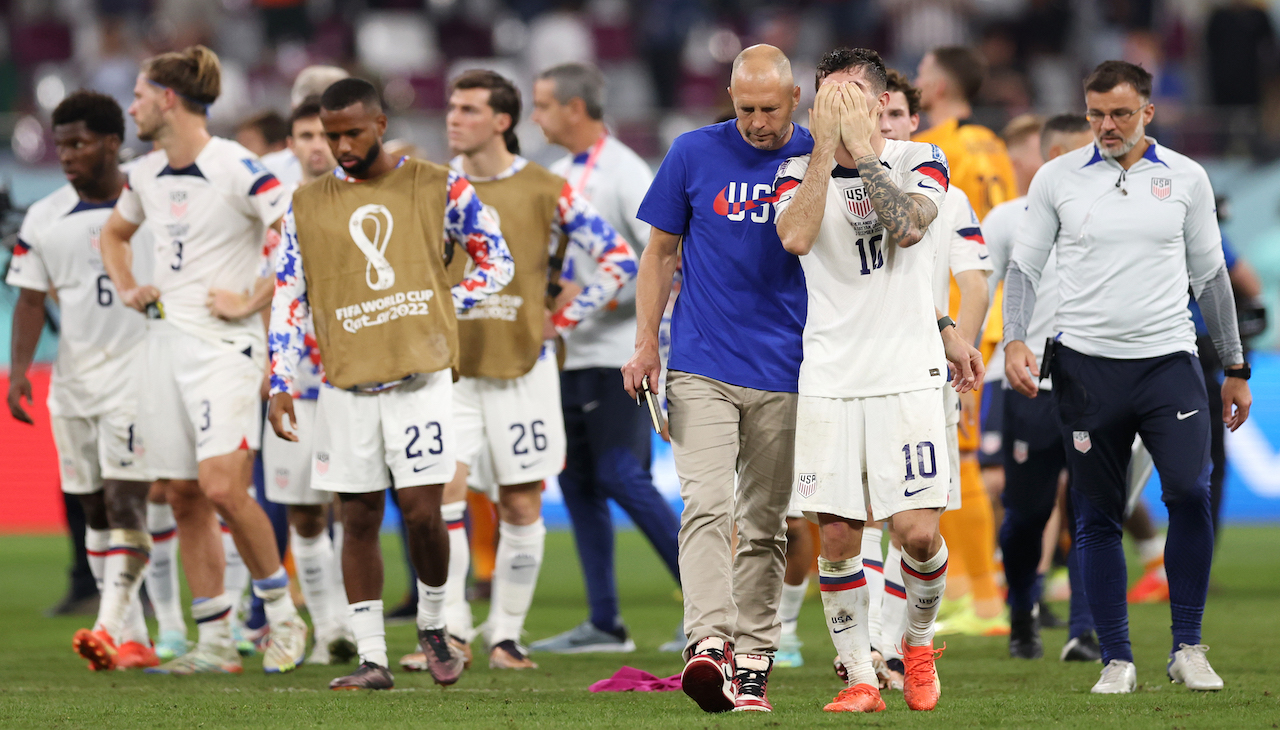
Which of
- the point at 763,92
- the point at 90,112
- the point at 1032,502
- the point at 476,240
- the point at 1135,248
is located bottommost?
the point at 1032,502

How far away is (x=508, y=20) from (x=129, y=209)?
12560 mm

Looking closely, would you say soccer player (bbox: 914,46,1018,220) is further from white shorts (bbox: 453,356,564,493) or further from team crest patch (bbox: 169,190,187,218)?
team crest patch (bbox: 169,190,187,218)

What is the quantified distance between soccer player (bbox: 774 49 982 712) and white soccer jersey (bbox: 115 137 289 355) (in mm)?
2823

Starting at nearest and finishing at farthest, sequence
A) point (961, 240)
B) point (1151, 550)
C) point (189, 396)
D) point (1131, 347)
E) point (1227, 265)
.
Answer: point (1131, 347), point (961, 240), point (189, 396), point (1227, 265), point (1151, 550)

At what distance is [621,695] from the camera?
602 centimetres

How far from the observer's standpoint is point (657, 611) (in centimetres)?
978

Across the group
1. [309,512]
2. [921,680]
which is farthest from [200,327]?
[921,680]

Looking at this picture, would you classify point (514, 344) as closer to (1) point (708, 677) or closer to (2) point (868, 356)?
(2) point (868, 356)

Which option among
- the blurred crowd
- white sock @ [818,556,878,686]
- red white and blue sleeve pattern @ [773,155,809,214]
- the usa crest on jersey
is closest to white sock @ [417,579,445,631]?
white sock @ [818,556,878,686]

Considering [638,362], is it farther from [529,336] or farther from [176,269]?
[176,269]

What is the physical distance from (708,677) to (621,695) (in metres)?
1.02

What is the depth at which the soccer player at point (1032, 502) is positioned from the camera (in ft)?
23.6

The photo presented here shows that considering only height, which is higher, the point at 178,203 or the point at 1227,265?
the point at 178,203

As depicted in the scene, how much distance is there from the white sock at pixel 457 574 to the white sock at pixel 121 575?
1.49m
